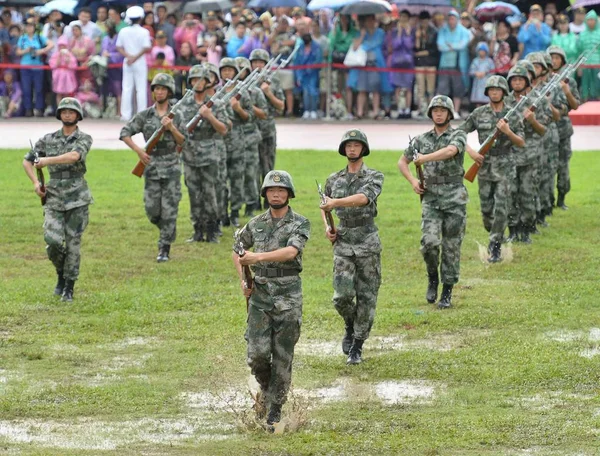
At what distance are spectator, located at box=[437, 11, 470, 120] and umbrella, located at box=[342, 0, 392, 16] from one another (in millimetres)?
1474

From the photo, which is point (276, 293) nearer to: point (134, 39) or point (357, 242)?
point (357, 242)

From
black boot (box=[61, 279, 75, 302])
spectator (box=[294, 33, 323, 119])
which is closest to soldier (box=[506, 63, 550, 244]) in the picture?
black boot (box=[61, 279, 75, 302])

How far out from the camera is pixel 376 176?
13594 millimetres

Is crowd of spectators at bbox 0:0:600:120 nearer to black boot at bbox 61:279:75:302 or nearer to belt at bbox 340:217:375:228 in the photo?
black boot at bbox 61:279:75:302

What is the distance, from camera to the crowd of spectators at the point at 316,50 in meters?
32.2

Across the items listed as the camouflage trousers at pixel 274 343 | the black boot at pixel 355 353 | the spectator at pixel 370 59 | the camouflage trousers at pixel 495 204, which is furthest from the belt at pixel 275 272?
the spectator at pixel 370 59

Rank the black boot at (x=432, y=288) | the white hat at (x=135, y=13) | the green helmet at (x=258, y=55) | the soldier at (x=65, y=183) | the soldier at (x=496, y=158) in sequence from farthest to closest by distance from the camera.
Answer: the white hat at (x=135, y=13) < the green helmet at (x=258, y=55) < the soldier at (x=496, y=158) < the black boot at (x=432, y=288) < the soldier at (x=65, y=183)

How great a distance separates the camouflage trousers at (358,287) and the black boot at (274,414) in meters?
2.22

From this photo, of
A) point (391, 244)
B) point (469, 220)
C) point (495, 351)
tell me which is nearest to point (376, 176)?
point (495, 351)

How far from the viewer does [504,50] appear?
32.1m

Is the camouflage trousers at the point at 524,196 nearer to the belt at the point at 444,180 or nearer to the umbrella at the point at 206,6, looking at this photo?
the belt at the point at 444,180

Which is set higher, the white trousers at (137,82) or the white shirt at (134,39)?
the white shirt at (134,39)

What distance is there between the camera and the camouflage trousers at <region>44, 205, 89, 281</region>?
16.5 m

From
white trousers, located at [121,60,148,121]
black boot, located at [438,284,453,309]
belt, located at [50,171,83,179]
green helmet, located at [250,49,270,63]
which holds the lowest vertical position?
white trousers, located at [121,60,148,121]
